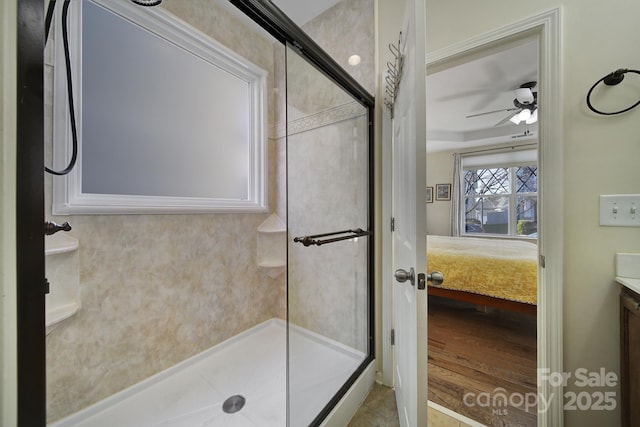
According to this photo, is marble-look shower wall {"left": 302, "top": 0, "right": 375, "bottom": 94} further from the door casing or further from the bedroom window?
the bedroom window

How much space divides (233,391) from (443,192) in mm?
5311

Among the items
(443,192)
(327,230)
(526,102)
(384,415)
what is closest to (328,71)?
(327,230)

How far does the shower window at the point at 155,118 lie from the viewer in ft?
4.17

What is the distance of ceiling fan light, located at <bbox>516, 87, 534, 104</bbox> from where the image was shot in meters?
2.58

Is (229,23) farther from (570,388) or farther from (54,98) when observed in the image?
(570,388)

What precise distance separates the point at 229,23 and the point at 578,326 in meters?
2.89

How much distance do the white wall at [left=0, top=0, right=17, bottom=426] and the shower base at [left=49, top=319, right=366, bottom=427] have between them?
1135mm

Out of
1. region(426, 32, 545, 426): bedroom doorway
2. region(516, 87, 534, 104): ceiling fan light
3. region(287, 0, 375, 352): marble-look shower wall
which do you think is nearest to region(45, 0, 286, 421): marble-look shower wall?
region(287, 0, 375, 352): marble-look shower wall

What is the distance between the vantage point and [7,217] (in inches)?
11.5

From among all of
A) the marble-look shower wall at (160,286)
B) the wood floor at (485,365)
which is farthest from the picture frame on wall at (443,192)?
the marble-look shower wall at (160,286)

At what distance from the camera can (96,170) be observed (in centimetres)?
134

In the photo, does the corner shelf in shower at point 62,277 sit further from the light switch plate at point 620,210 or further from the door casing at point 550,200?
the light switch plate at point 620,210

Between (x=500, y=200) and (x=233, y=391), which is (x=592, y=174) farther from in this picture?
(x=500, y=200)

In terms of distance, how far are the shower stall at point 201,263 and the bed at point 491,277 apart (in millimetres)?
1068
